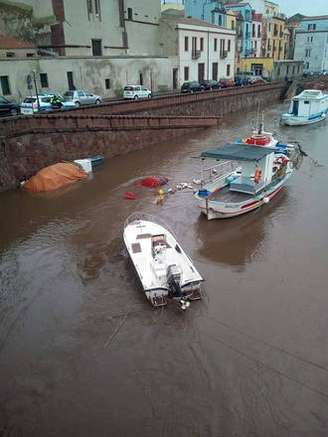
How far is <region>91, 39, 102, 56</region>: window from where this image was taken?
4109cm

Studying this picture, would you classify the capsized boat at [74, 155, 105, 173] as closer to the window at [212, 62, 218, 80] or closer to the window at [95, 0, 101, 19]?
the window at [95, 0, 101, 19]

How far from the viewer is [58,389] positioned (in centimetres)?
881

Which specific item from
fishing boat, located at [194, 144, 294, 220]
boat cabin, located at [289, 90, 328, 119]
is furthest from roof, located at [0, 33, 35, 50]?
boat cabin, located at [289, 90, 328, 119]

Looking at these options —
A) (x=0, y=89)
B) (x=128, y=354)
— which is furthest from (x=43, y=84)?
(x=128, y=354)

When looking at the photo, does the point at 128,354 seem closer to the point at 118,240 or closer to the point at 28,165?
the point at 118,240

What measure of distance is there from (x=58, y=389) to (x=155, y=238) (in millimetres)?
6304

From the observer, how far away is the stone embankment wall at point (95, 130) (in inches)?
850

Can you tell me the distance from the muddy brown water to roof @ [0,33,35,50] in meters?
23.4

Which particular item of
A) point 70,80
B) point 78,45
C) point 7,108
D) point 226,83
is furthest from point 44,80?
point 226,83

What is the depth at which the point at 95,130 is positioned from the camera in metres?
26.1

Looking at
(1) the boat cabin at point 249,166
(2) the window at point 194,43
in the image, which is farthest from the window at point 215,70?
(1) the boat cabin at point 249,166

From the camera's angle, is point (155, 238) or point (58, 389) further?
point (155, 238)

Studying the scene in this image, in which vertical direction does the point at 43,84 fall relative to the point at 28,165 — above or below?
above

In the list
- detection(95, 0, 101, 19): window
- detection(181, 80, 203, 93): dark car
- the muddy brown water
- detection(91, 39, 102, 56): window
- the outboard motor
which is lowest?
the muddy brown water
